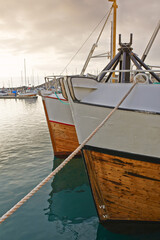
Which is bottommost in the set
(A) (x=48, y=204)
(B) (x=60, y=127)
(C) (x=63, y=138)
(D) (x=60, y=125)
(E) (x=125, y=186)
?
(A) (x=48, y=204)

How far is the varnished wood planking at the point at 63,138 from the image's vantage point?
7.94 metres

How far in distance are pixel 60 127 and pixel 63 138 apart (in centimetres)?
57

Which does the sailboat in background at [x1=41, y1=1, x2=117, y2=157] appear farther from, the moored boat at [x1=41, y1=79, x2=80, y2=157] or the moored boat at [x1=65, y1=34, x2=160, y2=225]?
the moored boat at [x1=65, y1=34, x2=160, y2=225]

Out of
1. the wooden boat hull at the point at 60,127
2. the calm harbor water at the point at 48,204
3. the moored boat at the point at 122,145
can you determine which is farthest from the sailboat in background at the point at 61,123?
the moored boat at the point at 122,145

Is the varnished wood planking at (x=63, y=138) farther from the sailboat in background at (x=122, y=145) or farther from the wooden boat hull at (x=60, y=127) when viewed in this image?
the sailboat in background at (x=122, y=145)

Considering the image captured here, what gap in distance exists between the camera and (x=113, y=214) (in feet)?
11.8

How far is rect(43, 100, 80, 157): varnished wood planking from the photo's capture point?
26.1 feet

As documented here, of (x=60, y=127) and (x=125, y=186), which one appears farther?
(x=60, y=127)

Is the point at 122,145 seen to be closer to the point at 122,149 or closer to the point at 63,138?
the point at 122,149

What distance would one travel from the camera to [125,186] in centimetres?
327

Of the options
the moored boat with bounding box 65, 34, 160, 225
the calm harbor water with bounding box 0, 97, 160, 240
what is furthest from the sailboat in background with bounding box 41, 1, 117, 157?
the moored boat with bounding box 65, 34, 160, 225

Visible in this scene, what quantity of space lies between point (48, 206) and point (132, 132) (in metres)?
3.55

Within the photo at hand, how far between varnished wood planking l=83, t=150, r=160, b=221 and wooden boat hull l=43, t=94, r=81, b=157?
4451mm

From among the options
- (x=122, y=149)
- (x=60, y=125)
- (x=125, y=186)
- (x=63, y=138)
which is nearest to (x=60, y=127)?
(x=60, y=125)
